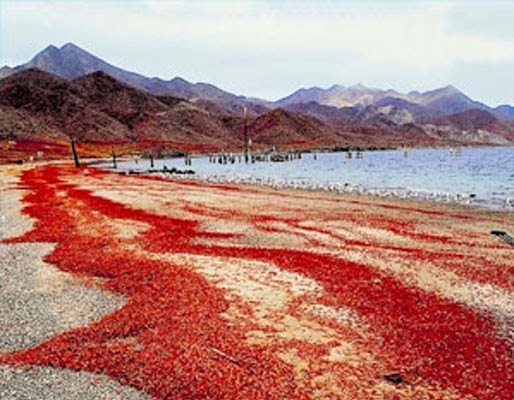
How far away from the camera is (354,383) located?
28.3 feet

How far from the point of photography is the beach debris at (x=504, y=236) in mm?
20630

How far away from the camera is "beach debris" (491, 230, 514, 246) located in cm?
2063

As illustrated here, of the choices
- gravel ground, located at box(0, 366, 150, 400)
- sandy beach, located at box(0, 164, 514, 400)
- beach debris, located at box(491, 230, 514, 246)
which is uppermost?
gravel ground, located at box(0, 366, 150, 400)

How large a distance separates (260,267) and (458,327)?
6607mm

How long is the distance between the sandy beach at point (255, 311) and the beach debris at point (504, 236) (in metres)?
0.45

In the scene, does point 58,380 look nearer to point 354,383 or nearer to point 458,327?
point 354,383

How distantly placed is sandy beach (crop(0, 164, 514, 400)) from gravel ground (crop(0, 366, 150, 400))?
3 centimetres

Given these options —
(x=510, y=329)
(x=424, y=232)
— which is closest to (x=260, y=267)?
(x=510, y=329)

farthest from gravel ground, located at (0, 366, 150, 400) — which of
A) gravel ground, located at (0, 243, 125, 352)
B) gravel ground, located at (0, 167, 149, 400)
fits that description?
gravel ground, located at (0, 243, 125, 352)

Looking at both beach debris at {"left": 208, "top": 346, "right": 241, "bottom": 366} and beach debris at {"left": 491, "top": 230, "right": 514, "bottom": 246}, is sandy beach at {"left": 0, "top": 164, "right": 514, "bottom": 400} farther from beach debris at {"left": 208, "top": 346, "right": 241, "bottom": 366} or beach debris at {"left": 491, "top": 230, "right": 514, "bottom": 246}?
beach debris at {"left": 491, "top": 230, "right": 514, "bottom": 246}

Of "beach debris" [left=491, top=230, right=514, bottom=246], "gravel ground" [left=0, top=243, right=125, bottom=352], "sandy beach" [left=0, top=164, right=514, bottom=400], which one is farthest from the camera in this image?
"beach debris" [left=491, top=230, right=514, bottom=246]

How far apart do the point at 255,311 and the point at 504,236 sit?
14.1m

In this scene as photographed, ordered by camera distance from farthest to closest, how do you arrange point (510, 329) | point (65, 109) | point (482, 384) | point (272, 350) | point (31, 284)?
point (65, 109) < point (31, 284) < point (510, 329) < point (272, 350) < point (482, 384)

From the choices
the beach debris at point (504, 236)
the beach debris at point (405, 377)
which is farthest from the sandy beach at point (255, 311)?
the beach debris at point (504, 236)
